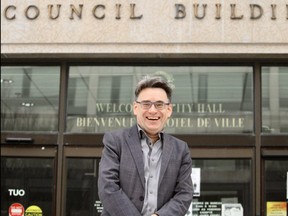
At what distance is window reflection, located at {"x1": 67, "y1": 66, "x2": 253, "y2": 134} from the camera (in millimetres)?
7102

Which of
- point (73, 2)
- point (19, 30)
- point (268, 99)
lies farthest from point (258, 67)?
→ point (19, 30)

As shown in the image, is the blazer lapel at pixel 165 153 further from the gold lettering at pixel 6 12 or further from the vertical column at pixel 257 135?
the gold lettering at pixel 6 12

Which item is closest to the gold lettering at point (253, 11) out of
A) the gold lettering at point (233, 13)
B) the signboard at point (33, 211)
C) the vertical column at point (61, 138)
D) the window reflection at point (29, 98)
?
the gold lettering at point (233, 13)

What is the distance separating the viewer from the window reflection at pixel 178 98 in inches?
280

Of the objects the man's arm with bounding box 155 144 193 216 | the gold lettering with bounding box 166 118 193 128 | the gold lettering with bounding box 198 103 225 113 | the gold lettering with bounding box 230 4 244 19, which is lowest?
the man's arm with bounding box 155 144 193 216

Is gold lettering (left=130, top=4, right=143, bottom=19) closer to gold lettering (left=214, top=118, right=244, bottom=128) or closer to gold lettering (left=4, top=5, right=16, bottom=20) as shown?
gold lettering (left=4, top=5, right=16, bottom=20)

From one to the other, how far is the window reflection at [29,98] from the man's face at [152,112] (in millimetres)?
3791

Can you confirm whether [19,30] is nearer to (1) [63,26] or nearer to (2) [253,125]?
(1) [63,26]

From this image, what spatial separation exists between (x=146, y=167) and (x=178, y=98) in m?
3.70

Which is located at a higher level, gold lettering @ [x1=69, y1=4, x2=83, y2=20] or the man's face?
gold lettering @ [x1=69, y1=4, x2=83, y2=20]

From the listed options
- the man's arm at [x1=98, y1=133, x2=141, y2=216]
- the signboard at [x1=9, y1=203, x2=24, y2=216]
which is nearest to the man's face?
the man's arm at [x1=98, y1=133, x2=141, y2=216]

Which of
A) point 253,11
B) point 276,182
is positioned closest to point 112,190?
point 276,182

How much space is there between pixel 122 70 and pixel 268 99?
6.16 feet

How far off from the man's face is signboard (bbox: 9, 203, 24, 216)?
161 inches
